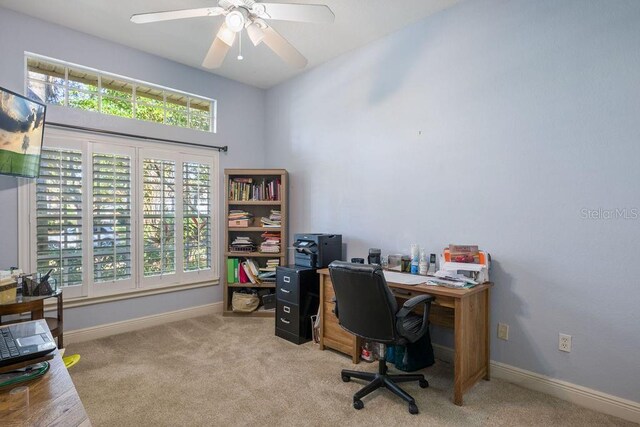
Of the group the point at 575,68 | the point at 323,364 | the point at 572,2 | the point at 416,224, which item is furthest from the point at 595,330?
the point at 572,2

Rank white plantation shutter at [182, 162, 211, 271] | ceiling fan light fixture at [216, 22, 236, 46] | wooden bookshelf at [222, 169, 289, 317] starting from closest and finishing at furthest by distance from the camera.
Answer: ceiling fan light fixture at [216, 22, 236, 46]
white plantation shutter at [182, 162, 211, 271]
wooden bookshelf at [222, 169, 289, 317]

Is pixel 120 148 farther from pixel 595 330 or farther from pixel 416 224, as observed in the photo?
pixel 595 330

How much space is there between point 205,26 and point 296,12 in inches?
55.3

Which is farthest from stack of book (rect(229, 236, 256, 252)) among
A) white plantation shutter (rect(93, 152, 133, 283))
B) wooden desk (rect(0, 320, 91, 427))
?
wooden desk (rect(0, 320, 91, 427))

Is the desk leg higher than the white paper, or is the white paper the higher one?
the white paper

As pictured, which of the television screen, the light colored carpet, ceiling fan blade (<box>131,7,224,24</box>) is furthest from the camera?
the television screen

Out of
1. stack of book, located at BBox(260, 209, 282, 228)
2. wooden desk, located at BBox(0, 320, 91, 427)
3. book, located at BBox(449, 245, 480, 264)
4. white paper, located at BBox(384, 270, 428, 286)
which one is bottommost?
white paper, located at BBox(384, 270, 428, 286)

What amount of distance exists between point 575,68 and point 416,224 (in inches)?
60.8

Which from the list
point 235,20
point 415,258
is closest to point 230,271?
point 415,258

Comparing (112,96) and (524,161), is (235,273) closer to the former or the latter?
(112,96)

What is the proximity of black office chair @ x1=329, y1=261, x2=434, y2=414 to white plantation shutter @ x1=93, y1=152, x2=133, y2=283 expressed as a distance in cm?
236

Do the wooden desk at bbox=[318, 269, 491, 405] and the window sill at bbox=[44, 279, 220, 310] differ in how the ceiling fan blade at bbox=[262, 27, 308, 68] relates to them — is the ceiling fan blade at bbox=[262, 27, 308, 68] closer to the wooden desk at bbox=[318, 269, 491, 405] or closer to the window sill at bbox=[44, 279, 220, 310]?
the wooden desk at bbox=[318, 269, 491, 405]

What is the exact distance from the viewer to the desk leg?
2164 mm

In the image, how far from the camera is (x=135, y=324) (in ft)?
11.5
